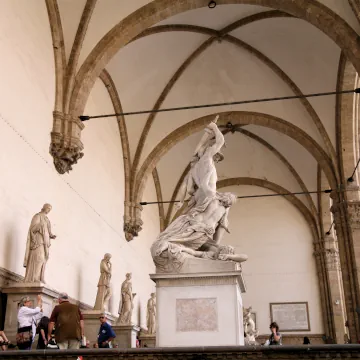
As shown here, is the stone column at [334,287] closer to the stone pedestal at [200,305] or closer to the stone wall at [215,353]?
the stone pedestal at [200,305]

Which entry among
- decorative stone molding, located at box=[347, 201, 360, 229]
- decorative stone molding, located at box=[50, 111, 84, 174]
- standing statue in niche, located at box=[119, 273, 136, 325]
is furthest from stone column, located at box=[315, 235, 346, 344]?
decorative stone molding, located at box=[50, 111, 84, 174]

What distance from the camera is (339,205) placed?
51.1 ft

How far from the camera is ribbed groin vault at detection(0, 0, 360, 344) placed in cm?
1056

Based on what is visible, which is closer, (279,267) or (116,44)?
(116,44)

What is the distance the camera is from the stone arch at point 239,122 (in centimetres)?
1655

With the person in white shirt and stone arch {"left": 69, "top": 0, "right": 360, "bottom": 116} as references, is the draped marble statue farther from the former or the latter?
stone arch {"left": 69, "top": 0, "right": 360, "bottom": 116}

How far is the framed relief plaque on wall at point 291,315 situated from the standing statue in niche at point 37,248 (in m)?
16.0

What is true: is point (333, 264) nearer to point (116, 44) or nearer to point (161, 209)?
point (161, 209)

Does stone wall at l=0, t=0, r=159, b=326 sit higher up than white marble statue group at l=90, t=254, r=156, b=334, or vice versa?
stone wall at l=0, t=0, r=159, b=326

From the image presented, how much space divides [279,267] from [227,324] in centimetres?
1859

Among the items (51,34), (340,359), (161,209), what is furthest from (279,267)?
(340,359)

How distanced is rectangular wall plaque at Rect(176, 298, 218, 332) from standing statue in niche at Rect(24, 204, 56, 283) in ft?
12.6

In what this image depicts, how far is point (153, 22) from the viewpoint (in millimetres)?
12516

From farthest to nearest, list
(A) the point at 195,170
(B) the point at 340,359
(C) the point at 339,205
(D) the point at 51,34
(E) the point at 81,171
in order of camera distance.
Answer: (C) the point at 339,205 < (E) the point at 81,171 < (D) the point at 51,34 < (A) the point at 195,170 < (B) the point at 340,359
